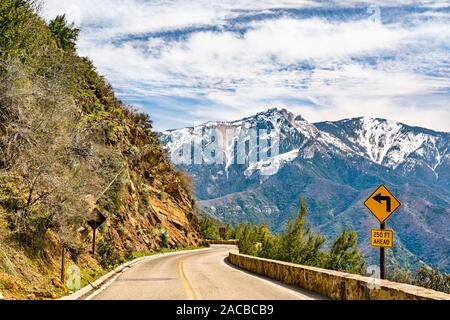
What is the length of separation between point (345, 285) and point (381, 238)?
5.60 feet

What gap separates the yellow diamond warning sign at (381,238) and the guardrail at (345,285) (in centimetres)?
107

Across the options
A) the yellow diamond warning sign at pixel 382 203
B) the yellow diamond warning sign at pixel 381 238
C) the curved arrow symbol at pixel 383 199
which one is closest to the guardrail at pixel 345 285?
the yellow diamond warning sign at pixel 381 238

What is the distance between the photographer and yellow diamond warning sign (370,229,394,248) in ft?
51.9

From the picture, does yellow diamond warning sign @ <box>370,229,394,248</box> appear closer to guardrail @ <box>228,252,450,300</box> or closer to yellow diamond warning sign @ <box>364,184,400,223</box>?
yellow diamond warning sign @ <box>364,184,400,223</box>

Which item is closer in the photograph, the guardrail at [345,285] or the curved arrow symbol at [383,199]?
the guardrail at [345,285]

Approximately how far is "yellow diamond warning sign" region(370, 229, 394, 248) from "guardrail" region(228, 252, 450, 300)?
3.52 feet

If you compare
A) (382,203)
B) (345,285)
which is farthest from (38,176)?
(382,203)

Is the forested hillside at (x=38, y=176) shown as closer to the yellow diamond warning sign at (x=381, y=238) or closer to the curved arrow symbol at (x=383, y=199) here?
the yellow diamond warning sign at (x=381, y=238)

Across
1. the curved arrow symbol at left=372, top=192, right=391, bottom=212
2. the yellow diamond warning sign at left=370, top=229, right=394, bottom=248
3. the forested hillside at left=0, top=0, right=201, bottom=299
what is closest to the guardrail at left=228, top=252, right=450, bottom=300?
the yellow diamond warning sign at left=370, top=229, right=394, bottom=248

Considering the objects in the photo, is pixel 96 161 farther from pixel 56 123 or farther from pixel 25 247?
pixel 25 247

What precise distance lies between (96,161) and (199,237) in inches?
2048

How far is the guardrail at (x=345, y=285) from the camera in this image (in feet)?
40.1
